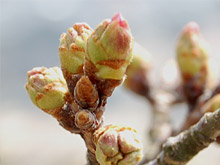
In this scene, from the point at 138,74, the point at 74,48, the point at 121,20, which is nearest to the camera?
the point at 121,20

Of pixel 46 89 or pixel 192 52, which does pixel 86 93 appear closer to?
pixel 46 89

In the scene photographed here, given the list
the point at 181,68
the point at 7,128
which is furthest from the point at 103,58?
the point at 7,128

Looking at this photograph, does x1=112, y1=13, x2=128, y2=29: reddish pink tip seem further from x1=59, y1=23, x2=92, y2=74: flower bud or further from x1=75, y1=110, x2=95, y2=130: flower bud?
x1=75, y1=110, x2=95, y2=130: flower bud

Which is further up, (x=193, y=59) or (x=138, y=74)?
(x=138, y=74)

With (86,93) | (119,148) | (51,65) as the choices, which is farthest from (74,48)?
(51,65)

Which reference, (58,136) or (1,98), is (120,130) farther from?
(1,98)

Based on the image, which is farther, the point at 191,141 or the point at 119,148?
the point at 191,141

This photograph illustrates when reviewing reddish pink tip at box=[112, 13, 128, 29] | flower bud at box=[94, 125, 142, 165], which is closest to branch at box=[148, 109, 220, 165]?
flower bud at box=[94, 125, 142, 165]
